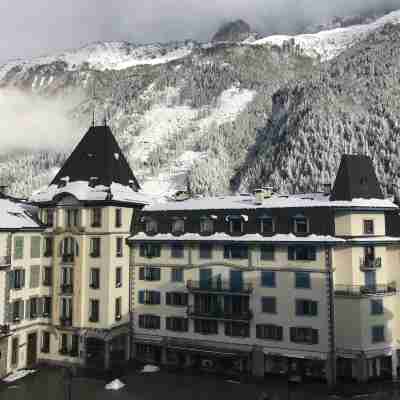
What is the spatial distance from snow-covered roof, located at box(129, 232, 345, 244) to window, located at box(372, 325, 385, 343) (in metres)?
→ 8.60

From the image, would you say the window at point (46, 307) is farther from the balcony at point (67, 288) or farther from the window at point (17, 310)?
the window at point (17, 310)

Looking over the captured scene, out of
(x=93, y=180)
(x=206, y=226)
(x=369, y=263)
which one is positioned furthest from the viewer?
(x=93, y=180)

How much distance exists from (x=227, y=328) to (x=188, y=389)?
23.7 ft

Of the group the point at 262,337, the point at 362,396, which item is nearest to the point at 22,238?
the point at 262,337

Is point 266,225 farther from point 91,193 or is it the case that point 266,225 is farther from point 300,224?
point 91,193

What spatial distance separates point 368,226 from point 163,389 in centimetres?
2463

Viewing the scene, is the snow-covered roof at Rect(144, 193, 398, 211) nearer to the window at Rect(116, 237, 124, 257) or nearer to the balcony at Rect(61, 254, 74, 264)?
the window at Rect(116, 237, 124, 257)

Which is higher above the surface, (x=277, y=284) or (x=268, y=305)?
(x=277, y=284)

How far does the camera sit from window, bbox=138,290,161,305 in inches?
1890

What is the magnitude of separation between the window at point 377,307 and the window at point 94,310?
2751 centimetres

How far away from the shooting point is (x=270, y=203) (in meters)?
45.4

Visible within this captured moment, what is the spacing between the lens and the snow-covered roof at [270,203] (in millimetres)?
41562

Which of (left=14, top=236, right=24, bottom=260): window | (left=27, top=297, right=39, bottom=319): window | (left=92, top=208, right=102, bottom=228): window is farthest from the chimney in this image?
(left=27, top=297, right=39, bottom=319): window

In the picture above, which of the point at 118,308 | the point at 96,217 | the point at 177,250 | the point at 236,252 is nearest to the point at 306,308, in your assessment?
the point at 236,252
